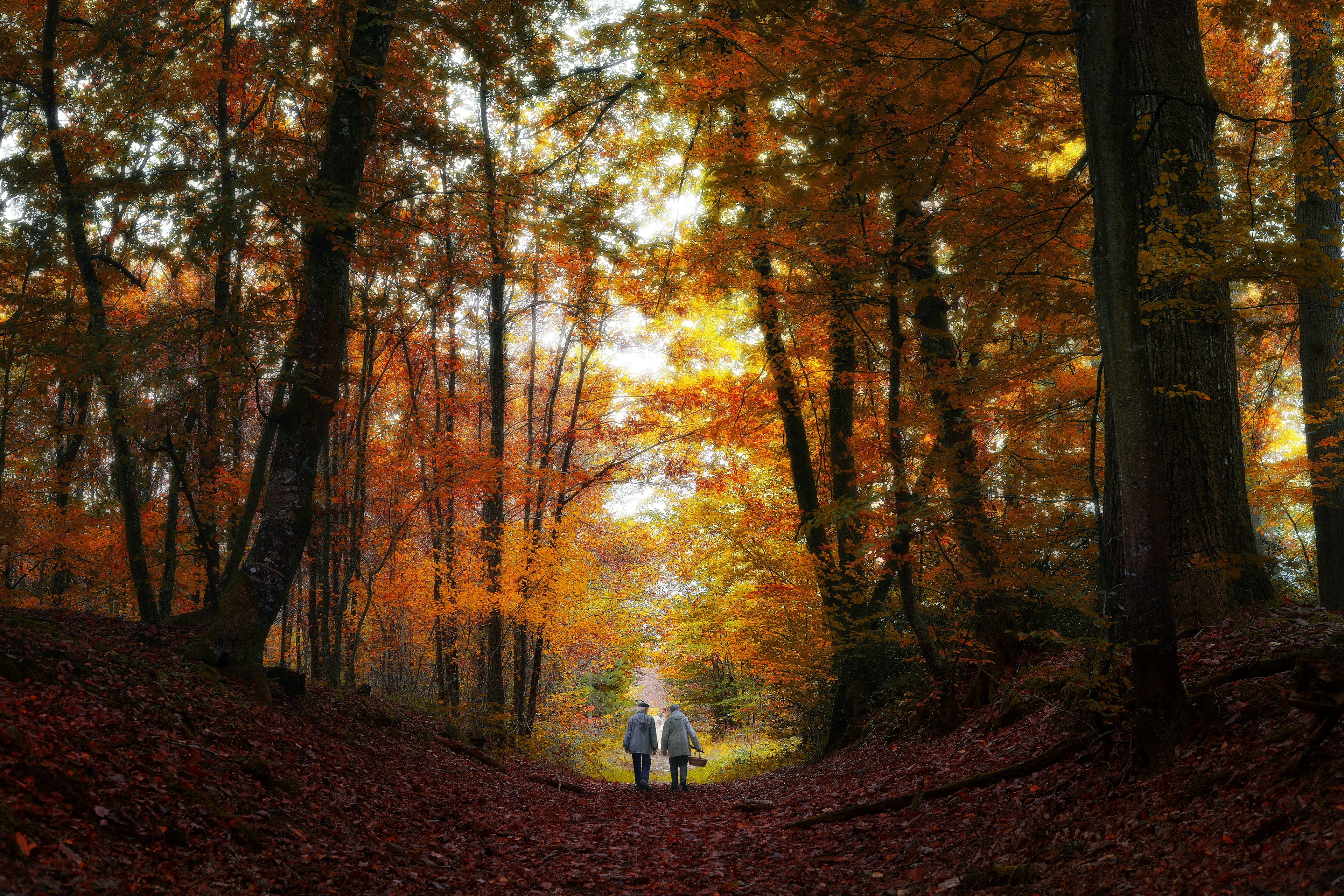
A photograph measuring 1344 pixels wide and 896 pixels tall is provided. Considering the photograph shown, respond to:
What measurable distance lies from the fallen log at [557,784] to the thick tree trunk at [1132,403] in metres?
8.97

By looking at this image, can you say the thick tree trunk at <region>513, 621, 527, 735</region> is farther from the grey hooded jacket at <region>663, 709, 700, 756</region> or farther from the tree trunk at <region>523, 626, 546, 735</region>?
the grey hooded jacket at <region>663, 709, 700, 756</region>

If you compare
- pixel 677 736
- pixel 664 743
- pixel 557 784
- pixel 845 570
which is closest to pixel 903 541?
pixel 845 570

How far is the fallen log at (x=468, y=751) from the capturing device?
1055cm

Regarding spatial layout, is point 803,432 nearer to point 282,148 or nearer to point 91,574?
point 282,148

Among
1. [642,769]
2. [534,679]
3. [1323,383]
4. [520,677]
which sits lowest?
[642,769]

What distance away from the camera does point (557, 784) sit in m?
11.5

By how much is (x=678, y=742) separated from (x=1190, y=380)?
9.38m

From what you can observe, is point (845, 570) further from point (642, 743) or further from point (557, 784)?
point (557, 784)

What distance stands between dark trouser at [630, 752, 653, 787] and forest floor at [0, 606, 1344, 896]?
13.7 ft

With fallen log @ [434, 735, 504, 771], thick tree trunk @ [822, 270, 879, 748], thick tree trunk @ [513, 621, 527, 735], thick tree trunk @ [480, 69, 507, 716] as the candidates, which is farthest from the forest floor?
thick tree trunk @ [513, 621, 527, 735]

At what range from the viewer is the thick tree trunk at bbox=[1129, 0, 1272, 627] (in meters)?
5.11

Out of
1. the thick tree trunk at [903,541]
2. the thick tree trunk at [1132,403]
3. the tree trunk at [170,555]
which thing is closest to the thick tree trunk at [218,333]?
the tree trunk at [170,555]

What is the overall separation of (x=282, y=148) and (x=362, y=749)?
7.49 metres

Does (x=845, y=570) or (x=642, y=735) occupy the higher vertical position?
(x=845, y=570)
